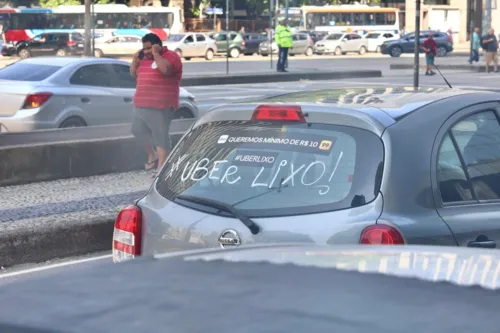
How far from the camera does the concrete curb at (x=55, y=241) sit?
834 centimetres

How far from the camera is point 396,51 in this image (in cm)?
6166

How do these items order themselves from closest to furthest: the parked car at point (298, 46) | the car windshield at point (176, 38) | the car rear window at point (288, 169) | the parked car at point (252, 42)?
the car rear window at point (288, 169) → the car windshield at point (176, 38) → the parked car at point (298, 46) → the parked car at point (252, 42)

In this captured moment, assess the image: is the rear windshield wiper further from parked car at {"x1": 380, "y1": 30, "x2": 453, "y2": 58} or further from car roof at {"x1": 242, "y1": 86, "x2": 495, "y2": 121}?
parked car at {"x1": 380, "y1": 30, "x2": 453, "y2": 58}

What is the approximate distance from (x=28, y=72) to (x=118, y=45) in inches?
1769

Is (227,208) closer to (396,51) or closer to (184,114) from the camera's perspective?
(184,114)

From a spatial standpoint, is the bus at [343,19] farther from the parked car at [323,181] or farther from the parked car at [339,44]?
the parked car at [323,181]

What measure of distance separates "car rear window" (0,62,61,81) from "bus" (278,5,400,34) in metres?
59.7

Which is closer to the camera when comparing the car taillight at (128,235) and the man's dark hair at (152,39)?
the car taillight at (128,235)

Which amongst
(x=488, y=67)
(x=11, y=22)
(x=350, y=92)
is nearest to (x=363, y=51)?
(x=11, y=22)

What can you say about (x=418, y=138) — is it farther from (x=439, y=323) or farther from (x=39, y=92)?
(x=39, y=92)

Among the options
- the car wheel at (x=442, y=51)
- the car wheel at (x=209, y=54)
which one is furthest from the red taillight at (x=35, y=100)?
the car wheel at (x=442, y=51)

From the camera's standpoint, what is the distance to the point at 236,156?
4.61m

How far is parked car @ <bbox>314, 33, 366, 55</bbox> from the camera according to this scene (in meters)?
64.4

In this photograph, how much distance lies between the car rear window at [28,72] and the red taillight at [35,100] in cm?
43
